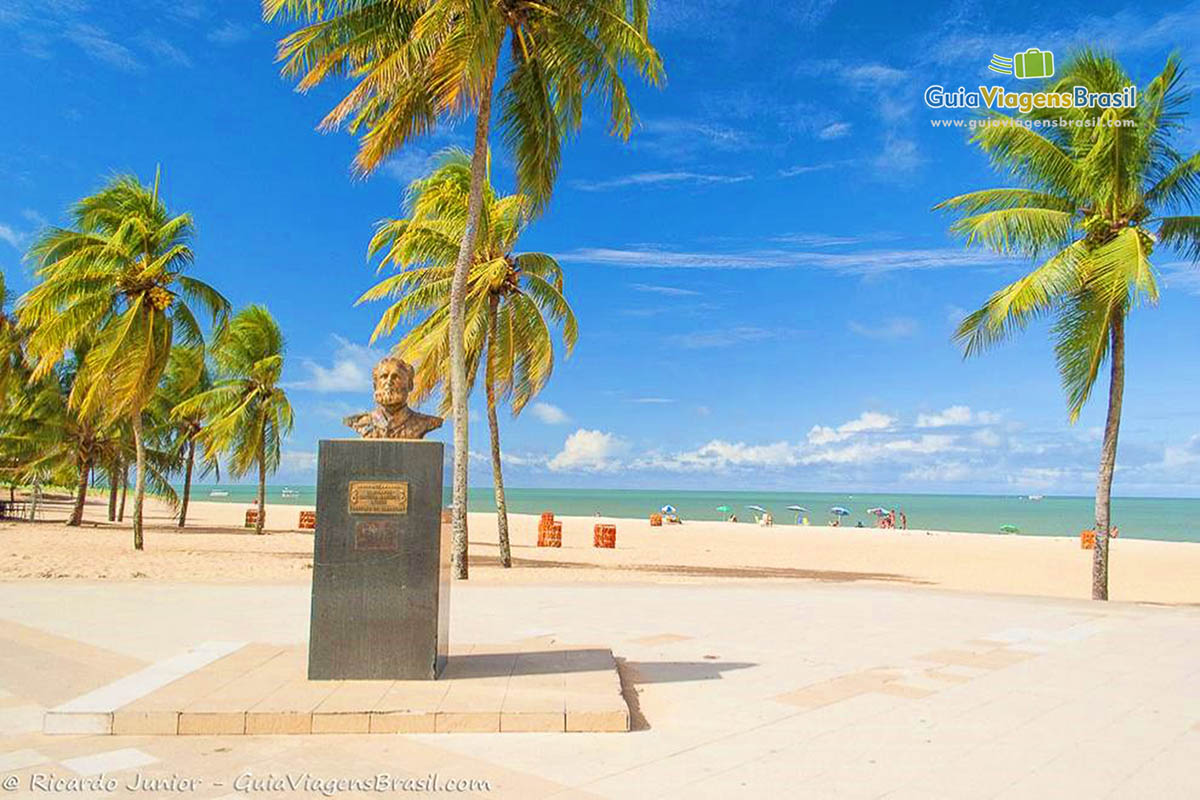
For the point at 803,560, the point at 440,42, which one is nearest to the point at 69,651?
the point at 440,42

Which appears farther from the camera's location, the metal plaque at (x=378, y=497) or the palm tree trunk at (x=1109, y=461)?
the palm tree trunk at (x=1109, y=461)

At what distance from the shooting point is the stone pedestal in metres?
6.13

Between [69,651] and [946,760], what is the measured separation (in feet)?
23.5

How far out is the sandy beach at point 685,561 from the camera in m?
16.5

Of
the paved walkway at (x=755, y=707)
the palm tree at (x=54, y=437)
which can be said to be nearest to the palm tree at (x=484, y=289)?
the paved walkway at (x=755, y=707)

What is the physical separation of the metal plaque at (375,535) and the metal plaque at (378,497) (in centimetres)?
9

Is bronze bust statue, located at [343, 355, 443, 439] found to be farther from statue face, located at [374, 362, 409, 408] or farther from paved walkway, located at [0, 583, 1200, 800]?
paved walkway, located at [0, 583, 1200, 800]

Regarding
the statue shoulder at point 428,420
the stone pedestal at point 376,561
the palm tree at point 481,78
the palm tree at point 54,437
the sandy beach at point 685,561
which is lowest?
the sandy beach at point 685,561

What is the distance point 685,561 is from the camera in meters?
24.5

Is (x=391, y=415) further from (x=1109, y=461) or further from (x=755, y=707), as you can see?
(x=1109, y=461)

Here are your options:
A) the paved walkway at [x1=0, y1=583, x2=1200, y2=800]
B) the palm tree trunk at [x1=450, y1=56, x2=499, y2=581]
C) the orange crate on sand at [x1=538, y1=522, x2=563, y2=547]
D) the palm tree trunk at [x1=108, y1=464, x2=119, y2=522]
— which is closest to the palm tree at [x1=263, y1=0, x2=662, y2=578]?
the palm tree trunk at [x1=450, y1=56, x2=499, y2=581]

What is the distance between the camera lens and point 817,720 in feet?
18.2

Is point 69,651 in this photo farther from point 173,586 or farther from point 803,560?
point 803,560

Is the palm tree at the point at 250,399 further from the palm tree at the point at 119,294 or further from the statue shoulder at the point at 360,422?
the statue shoulder at the point at 360,422
